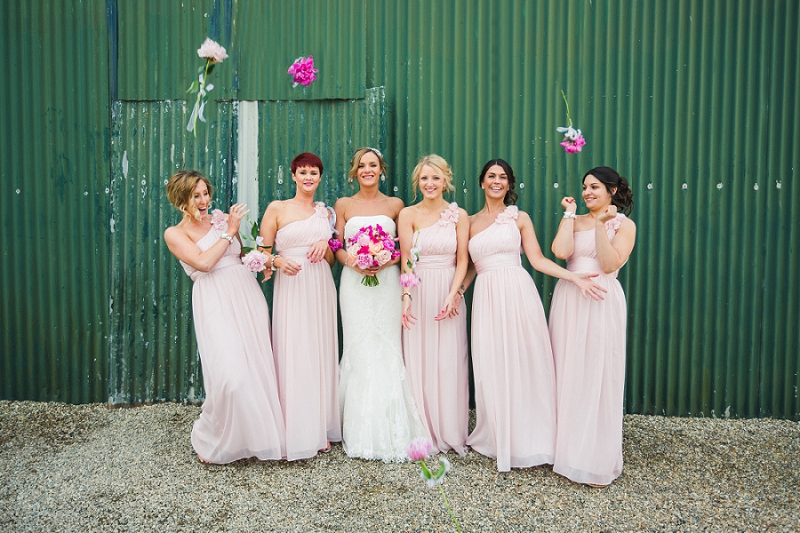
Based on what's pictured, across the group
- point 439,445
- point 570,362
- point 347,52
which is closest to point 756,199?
point 570,362

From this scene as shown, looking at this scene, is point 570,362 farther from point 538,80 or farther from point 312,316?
point 538,80

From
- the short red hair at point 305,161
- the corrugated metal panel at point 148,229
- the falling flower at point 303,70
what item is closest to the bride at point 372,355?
the short red hair at point 305,161

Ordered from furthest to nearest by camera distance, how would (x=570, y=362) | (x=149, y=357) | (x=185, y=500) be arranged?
(x=149, y=357) → (x=570, y=362) → (x=185, y=500)

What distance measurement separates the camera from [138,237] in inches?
219

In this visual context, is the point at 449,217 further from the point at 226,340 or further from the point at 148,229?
the point at 148,229

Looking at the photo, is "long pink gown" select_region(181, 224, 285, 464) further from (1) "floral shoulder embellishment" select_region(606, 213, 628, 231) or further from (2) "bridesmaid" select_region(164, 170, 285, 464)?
(1) "floral shoulder embellishment" select_region(606, 213, 628, 231)

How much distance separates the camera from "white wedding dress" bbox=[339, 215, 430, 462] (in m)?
4.40

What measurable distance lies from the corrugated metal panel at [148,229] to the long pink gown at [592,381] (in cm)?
338

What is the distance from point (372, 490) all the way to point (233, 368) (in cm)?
127

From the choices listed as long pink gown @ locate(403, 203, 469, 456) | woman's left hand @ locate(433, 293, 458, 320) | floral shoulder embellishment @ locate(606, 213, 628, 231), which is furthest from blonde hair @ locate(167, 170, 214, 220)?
floral shoulder embellishment @ locate(606, 213, 628, 231)

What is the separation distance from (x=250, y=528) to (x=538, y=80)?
14.1 ft

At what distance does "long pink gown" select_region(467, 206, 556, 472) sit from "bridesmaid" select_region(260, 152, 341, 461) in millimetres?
1175

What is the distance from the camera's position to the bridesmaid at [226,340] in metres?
4.21

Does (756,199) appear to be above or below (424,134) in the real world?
below
